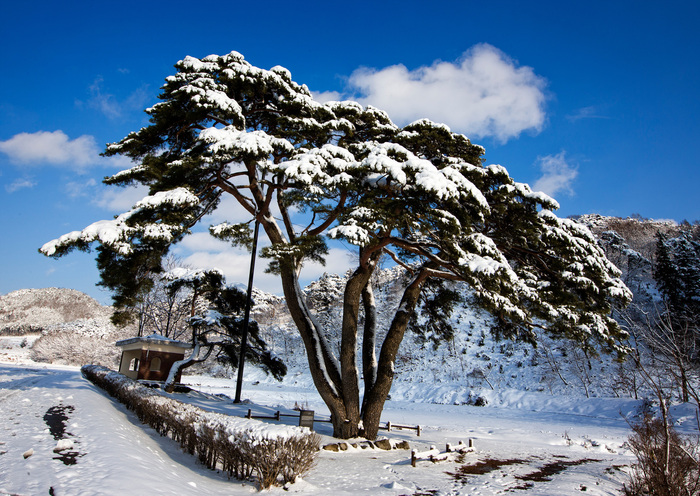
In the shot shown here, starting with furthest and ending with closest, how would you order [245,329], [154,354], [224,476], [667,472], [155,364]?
[155,364] → [154,354] → [245,329] → [224,476] → [667,472]

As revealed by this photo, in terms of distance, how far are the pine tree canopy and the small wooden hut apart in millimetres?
13176

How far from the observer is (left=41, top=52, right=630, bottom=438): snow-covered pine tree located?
8.47 metres

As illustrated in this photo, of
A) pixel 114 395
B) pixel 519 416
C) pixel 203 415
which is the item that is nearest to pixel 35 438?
pixel 203 415

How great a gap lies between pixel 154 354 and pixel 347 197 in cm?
1751

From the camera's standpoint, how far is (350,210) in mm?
9031

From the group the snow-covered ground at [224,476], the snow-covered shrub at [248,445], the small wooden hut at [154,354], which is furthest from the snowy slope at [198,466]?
the small wooden hut at [154,354]

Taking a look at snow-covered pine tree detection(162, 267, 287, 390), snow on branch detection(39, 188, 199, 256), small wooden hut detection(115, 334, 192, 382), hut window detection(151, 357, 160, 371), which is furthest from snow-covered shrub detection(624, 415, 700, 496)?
hut window detection(151, 357, 160, 371)

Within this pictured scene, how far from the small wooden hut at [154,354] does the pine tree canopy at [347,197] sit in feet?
43.2

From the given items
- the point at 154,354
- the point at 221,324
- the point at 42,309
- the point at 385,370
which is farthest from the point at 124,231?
the point at 42,309

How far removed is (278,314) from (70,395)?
61297 mm

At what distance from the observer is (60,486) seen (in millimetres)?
4129

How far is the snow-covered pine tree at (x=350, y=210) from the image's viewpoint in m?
8.47

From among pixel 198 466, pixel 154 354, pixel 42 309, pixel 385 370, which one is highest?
pixel 42 309

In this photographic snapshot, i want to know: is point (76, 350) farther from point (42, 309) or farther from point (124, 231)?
point (42, 309)
